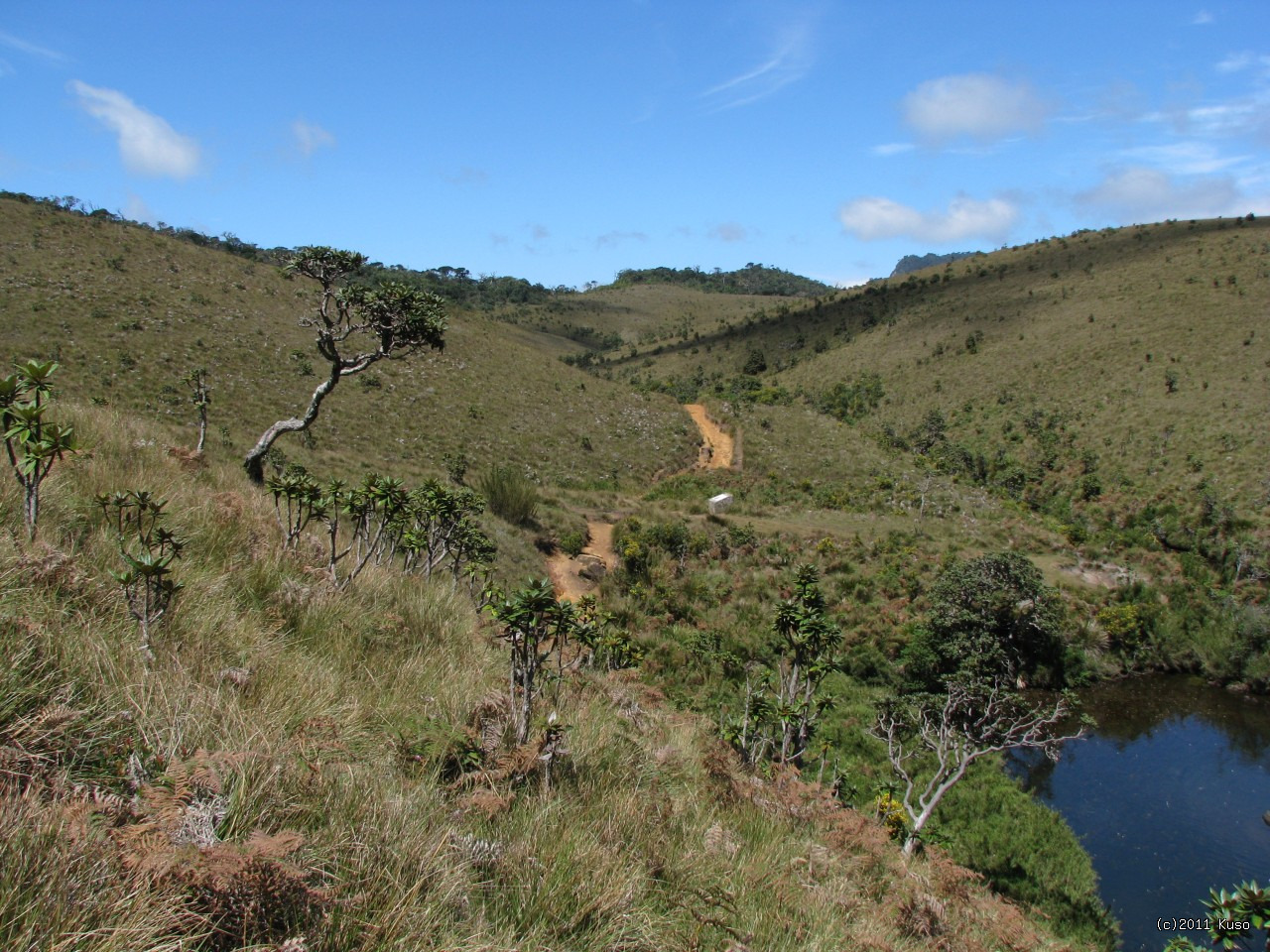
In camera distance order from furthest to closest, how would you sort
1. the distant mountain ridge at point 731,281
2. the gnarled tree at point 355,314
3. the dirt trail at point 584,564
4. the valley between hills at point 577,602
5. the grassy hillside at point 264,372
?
the distant mountain ridge at point 731,281 < the grassy hillside at point 264,372 < the dirt trail at point 584,564 < the gnarled tree at point 355,314 < the valley between hills at point 577,602

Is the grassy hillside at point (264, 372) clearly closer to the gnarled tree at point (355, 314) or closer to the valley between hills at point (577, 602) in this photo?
the valley between hills at point (577, 602)

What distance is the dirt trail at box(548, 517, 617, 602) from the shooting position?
69.9 ft

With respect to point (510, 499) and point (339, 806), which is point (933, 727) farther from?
point (339, 806)

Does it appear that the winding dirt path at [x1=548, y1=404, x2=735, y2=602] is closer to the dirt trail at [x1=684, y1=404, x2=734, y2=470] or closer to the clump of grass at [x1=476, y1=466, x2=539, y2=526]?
the clump of grass at [x1=476, y1=466, x2=539, y2=526]

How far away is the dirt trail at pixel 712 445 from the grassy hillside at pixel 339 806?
34.3 m

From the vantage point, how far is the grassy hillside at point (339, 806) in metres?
1.95

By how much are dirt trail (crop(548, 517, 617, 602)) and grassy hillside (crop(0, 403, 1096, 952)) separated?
611 inches

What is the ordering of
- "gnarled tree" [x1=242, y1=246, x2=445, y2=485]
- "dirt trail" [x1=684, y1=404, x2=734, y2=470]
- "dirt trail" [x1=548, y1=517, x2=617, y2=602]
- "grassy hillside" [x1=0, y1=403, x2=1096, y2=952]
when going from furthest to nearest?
"dirt trail" [x1=684, y1=404, x2=734, y2=470]
"dirt trail" [x1=548, y1=517, x2=617, y2=602]
"gnarled tree" [x1=242, y1=246, x2=445, y2=485]
"grassy hillside" [x1=0, y1=403, x2=1096, y2=952]

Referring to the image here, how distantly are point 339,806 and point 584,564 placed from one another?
68.3ft

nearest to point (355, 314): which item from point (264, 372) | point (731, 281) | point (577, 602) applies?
point (577, 602)

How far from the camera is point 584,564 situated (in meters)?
23.3

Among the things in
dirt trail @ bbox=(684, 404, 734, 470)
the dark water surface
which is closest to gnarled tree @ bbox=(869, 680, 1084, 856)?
the dark water surface

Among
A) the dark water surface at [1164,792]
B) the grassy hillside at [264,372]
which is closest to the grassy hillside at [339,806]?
the dark water surface at [1164,792]

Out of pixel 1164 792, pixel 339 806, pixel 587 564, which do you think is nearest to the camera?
pixel 339 806
